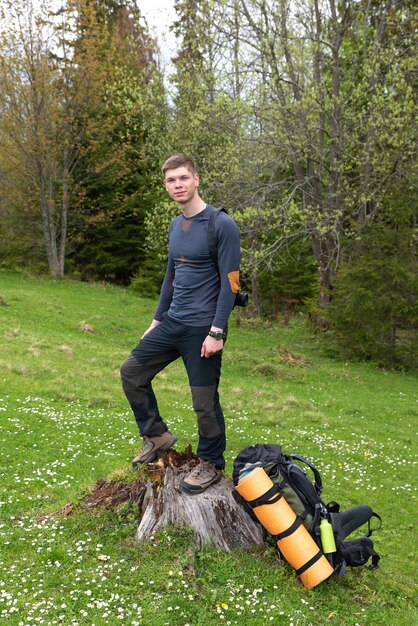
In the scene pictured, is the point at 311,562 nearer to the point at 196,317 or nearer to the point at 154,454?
the point at 154,454

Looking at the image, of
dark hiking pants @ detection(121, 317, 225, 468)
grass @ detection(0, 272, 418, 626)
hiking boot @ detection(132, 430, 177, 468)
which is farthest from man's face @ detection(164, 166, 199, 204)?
grass @ detection(0, 272, 418, 626)

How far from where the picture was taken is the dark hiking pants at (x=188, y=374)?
17.0 ft

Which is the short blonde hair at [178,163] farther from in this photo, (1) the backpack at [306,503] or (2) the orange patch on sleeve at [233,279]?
(1) the backpack at [306,503]

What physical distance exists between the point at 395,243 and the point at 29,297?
1513cm

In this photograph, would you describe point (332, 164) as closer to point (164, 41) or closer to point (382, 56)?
point (382, 56)

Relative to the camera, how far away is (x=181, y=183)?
5.06 meters

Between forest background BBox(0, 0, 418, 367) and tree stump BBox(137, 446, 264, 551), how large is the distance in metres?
15.5

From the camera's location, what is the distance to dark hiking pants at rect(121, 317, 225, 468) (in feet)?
17.0

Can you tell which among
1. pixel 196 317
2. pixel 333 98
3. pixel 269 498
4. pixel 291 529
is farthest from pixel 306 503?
pixel 333 98

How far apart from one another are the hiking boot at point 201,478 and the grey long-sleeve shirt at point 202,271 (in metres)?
1.51

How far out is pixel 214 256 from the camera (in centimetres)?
508

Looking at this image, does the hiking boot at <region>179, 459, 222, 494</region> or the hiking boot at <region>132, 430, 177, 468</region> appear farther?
the hiking boot at <region>132, 430, 177, 468</region>

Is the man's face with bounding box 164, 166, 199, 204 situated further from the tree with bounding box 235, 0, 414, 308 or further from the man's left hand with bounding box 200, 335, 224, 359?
the tree with bounding box 235, 0, 414, 308

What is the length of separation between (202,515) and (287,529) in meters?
0.85
